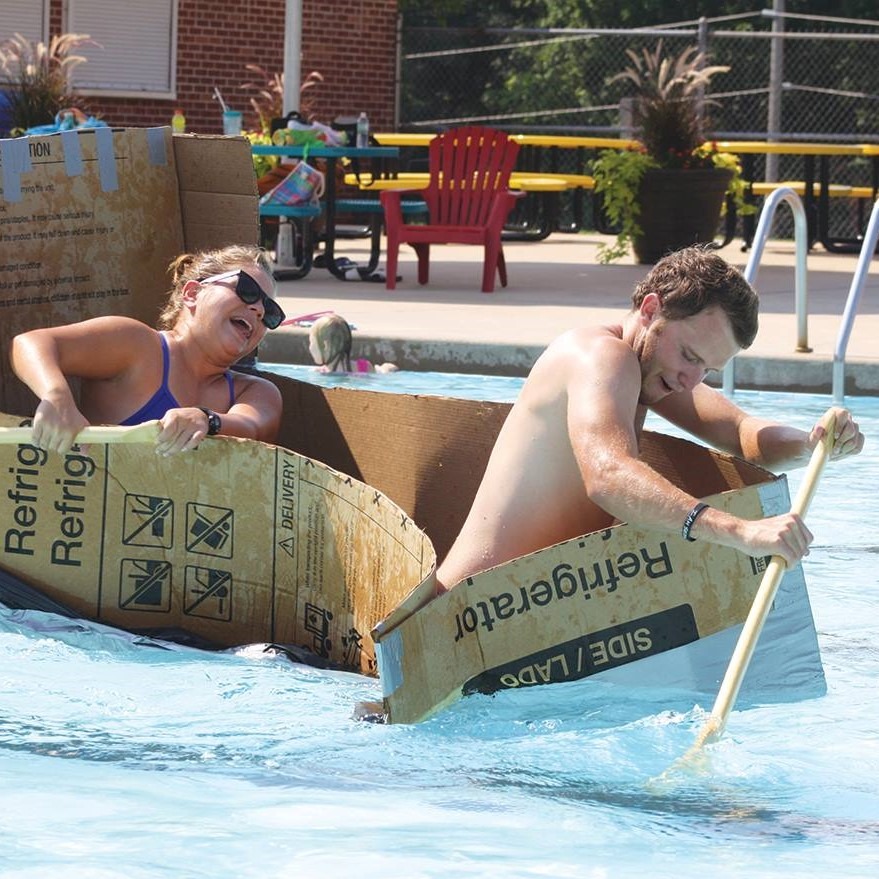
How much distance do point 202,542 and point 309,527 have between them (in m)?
0.33

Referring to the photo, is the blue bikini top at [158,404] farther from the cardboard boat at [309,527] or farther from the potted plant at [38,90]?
the potted plant at [38,90]

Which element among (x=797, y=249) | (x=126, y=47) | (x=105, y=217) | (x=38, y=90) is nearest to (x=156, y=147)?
(x=105, y=217)

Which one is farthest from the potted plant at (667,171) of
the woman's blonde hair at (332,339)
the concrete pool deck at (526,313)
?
the woman's blonde hair at (332,339)

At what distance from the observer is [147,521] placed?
4.23m

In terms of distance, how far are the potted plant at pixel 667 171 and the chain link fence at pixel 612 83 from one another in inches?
194

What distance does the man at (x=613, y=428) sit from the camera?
335cm

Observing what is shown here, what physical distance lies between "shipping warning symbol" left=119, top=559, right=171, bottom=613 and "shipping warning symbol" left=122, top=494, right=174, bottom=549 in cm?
5

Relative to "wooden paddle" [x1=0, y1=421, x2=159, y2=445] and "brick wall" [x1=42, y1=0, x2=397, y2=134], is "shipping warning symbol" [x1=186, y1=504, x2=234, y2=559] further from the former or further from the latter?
"brick wall" [x1=42, y1=0, x2=397, y2=134]

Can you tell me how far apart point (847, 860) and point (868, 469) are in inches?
170

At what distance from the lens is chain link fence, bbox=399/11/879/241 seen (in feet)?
68.4

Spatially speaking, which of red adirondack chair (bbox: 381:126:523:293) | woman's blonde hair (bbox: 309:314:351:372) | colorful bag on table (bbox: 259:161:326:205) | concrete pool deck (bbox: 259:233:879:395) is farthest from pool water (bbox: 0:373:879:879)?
colorful bag on table (bbox: 259:161:326:205)

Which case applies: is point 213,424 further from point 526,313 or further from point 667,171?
point 667,171

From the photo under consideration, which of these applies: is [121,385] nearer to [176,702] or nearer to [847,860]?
[176,702]

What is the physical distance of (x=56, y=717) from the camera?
382 centimetres
